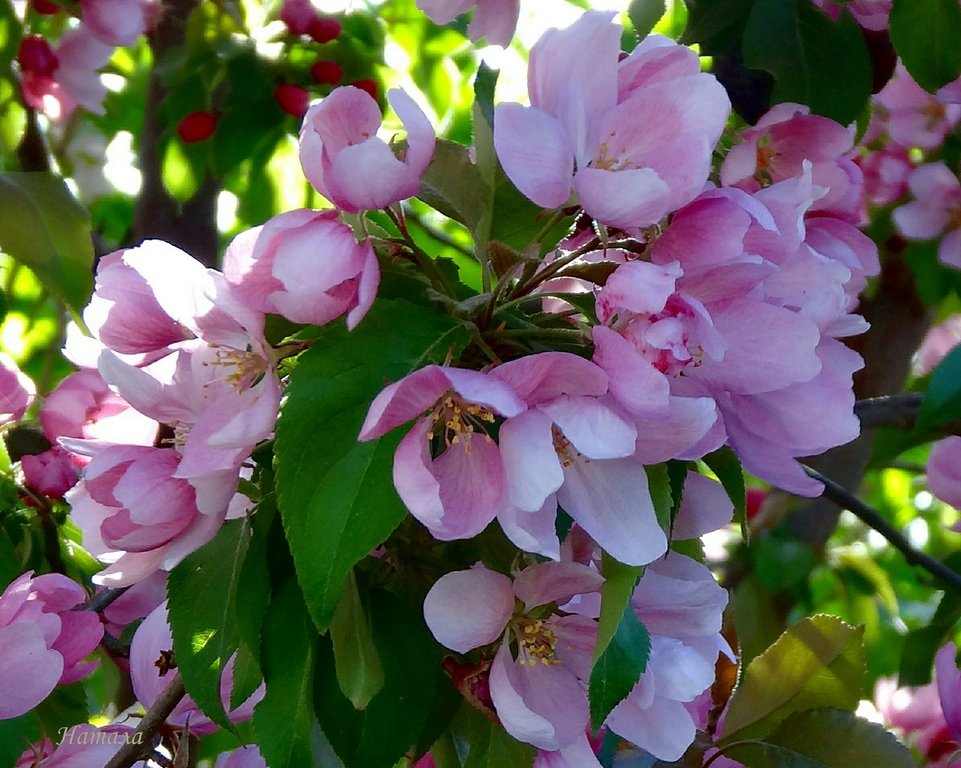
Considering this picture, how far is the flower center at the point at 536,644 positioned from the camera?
64 cm

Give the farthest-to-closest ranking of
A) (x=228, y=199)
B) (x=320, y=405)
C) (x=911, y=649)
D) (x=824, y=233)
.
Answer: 1. (x=228, y=199)
2. (x=911, y=649)
3. (x=824, y=233)
4. (x=320, y=405)

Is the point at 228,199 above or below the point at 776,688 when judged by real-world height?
below

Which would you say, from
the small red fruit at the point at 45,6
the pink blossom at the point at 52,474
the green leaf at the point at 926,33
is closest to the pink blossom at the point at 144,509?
the pink blossom at the point at 52,474

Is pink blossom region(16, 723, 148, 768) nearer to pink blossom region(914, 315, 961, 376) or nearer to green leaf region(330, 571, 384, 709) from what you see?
green leaf region(330, 571, 384, 709)

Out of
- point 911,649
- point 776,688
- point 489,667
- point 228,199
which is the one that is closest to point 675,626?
point 489,667

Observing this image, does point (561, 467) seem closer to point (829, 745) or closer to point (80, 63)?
point (829, 745)

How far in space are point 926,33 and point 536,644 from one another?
721 mm

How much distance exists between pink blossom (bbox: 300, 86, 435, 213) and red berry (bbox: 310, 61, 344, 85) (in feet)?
3.69

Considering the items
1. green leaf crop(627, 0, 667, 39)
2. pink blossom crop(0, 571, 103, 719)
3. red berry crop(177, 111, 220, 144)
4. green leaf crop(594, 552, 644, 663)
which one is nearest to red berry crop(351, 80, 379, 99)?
red berry crop(177, 111, 220, 144)

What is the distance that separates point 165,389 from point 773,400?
341 millimetres

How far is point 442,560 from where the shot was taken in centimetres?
70

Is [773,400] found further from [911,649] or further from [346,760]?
[911,649]

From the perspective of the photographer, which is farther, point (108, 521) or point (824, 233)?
point (824, 233)

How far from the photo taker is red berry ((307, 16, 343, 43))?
1.68 metres
